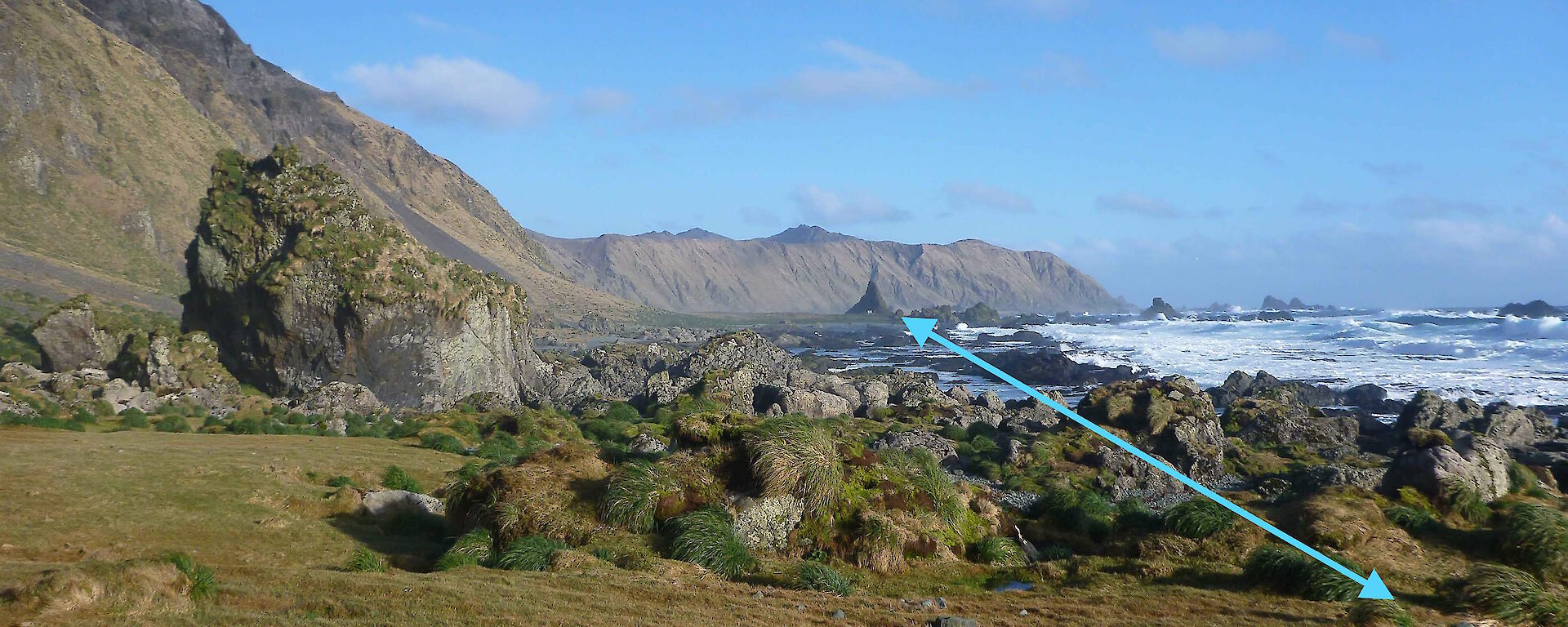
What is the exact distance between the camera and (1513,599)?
34.7 ft

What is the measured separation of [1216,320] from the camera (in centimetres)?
15612

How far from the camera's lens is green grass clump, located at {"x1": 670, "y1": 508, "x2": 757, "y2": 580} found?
13141mm

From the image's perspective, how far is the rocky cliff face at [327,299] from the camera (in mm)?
42812

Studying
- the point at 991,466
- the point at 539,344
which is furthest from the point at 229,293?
the point at 539,344

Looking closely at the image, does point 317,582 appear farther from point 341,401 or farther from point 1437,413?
point 1437,413

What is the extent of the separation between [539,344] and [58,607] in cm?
9610

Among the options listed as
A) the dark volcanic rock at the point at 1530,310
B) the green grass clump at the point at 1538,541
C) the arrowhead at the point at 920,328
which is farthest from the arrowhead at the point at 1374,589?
the dark volcanic rock at the point at 1530,310

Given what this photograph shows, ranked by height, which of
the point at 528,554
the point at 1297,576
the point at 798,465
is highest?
the point at 798,465

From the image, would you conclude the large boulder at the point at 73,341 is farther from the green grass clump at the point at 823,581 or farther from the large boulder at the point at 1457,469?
the large boulder at the point at 1457,469

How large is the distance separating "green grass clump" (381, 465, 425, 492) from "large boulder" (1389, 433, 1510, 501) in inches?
775

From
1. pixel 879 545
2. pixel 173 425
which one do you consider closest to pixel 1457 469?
pixel 879 545

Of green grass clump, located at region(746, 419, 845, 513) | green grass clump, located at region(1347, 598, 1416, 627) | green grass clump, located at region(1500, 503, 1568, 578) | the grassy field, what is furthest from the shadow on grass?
green grass clump, located at region(1500, 503, 1568, 578)

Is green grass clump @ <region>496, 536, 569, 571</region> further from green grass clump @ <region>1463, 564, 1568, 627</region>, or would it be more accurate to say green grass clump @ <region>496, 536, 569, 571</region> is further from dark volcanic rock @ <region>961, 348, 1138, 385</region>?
dark volcanic rock @ <region>961, 348, 1138, 385</region>

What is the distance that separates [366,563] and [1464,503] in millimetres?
18095
